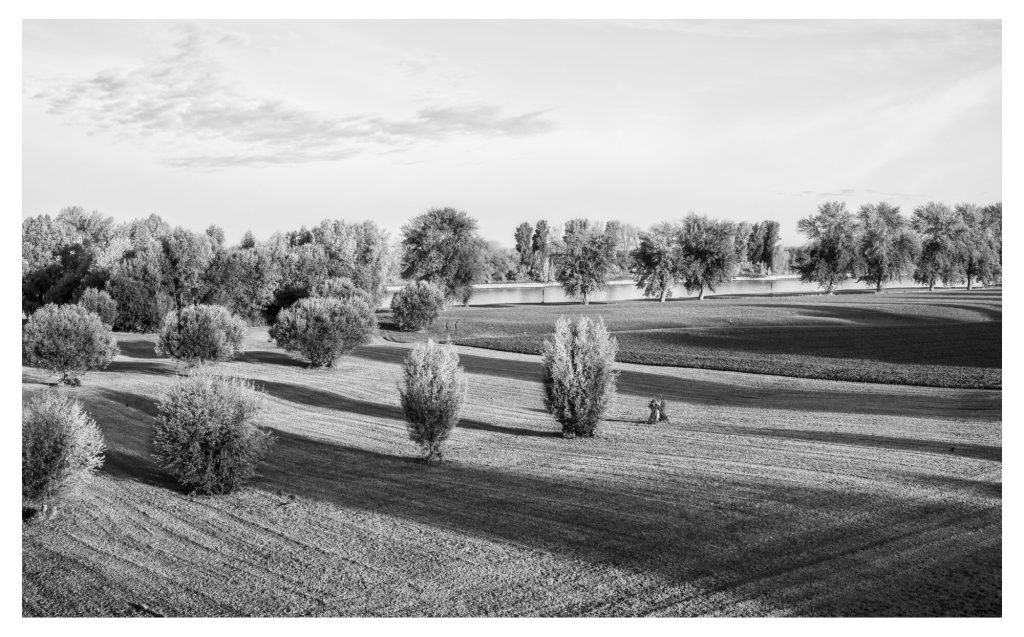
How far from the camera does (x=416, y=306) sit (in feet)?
181

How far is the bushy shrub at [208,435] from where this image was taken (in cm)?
1420

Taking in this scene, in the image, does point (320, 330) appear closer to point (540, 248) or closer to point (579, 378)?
point (579, 378)

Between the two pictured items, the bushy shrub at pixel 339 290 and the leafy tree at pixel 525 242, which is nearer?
the bushy shrub at pixel 339 290

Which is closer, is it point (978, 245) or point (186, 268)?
point (186, 268)

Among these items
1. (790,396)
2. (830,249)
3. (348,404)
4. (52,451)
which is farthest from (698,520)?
(830,249)

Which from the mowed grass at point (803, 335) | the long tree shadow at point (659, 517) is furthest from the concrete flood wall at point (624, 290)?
the long tree shadow at point (659, 517)

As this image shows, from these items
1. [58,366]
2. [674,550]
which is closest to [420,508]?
[674,550]

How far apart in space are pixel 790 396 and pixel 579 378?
1188 cm

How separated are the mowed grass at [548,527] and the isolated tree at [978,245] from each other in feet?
248

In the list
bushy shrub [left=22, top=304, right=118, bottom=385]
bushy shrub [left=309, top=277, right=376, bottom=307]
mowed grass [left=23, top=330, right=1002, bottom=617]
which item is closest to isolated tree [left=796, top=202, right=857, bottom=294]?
bushy shrub [left=309, top=277, right=376, bottom=307]

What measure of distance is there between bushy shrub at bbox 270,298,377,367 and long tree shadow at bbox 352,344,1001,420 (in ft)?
16.8

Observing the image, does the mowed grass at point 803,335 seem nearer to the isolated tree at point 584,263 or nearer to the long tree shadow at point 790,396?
the long tree shadow at point 790,396

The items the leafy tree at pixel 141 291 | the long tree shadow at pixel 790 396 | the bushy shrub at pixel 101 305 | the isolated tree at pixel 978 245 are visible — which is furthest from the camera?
the isolated tree at pixel 978 245

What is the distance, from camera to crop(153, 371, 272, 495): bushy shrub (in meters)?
14.2
